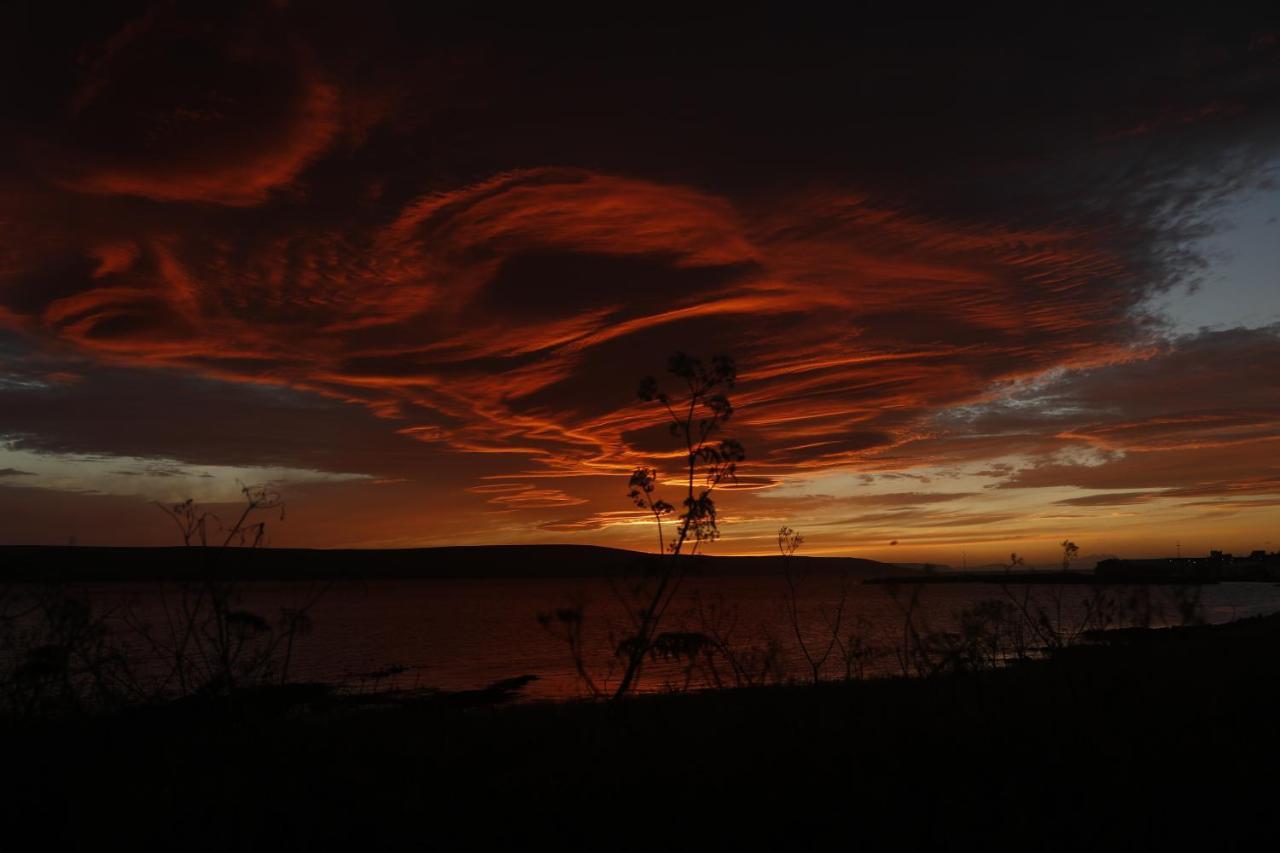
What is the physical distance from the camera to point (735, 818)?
23.5 feet

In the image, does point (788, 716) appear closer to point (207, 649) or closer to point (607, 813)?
point (607, 813)

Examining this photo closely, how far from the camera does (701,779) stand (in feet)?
26.8

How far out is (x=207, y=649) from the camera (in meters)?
44.2

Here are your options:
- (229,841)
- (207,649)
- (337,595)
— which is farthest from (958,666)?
(337,595)

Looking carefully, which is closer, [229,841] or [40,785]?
[229,841]

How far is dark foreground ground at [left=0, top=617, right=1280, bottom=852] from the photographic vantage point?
6848mm

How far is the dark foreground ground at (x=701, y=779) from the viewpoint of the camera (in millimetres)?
6848

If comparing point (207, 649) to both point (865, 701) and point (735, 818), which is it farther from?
point (735, 818)

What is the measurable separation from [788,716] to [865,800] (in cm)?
469

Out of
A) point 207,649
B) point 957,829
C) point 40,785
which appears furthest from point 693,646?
point 207,649

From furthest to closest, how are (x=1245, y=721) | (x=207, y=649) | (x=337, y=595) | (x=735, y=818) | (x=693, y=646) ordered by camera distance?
(x=337, y=595)
(x=207, y=649)
(x=693, y=646)
(x=1245, y=721)
(x=735, y=818)

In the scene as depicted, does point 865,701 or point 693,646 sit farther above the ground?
point 693,646

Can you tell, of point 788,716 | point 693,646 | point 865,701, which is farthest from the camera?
point 865,701

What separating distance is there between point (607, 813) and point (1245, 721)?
26.0 ft
